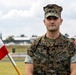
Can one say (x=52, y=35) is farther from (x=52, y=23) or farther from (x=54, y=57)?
(x=54, y=57)

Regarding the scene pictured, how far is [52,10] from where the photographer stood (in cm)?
452

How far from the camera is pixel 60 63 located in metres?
4.57

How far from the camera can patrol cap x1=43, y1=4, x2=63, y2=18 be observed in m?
4.49

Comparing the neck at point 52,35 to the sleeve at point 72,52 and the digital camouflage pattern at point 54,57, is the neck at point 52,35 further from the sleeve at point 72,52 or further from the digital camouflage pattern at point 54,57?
the sleeve at point 72,52

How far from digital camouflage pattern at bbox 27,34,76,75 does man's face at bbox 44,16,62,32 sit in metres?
0.18

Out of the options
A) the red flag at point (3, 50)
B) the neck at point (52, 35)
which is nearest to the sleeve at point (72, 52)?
the neck at point (52, 35)

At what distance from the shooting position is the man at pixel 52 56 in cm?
455

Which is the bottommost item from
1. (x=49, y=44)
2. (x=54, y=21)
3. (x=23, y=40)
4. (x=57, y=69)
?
(x=23, y=40)

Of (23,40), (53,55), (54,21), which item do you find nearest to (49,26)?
(54,21)

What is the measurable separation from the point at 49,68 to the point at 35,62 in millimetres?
178

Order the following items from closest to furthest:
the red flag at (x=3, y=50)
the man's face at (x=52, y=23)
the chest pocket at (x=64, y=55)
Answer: the man's face at (x=52, y=23) < the chest pocket at (x=64, y=55) < the red flag at (x=3, y=50)

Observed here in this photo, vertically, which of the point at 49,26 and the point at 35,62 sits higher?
the point at 49,26

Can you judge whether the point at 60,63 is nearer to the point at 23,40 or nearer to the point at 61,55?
the point at 61,55

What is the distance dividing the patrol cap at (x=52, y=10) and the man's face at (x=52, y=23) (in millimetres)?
45
